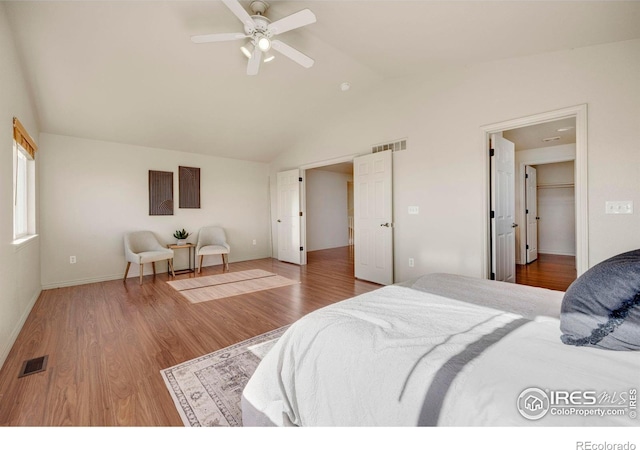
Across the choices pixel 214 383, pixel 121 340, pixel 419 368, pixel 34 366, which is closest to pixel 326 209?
pixel 121 340

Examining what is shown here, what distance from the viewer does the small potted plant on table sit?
5.22m

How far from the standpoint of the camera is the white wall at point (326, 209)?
25.0 feet

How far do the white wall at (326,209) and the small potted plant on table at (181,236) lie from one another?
10.5 ft

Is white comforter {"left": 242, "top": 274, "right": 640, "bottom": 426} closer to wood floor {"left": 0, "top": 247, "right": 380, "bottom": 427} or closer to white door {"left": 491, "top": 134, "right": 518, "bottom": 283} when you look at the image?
wood floor {"left": 0, "top": 247, "right": 380, "bottom": 427}

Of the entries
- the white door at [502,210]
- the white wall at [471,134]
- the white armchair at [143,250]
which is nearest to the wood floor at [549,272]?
the white door at [502,210]

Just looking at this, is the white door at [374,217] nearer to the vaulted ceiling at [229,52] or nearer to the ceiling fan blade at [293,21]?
the vaulted ceiling at [229,52]

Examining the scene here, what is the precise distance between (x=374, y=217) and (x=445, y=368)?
11.8 ft

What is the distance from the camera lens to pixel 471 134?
334 centimetres

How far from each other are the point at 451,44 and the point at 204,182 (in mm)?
4837

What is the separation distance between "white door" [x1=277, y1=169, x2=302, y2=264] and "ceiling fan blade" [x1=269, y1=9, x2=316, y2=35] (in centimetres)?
344

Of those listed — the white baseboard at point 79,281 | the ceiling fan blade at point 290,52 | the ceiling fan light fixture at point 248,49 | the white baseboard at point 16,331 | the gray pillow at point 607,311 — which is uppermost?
the ceiling fan light fixture at point 248,49

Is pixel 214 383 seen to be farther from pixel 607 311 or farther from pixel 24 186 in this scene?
pixel 24 186

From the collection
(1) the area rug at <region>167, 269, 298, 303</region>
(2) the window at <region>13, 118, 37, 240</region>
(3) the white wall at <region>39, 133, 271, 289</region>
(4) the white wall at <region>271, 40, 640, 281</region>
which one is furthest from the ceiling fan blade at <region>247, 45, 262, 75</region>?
(3) the white wall at <region>39, 133, 271, 289</region>

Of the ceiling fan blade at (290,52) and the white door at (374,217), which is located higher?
the ceiling fan blade at (290,52)
